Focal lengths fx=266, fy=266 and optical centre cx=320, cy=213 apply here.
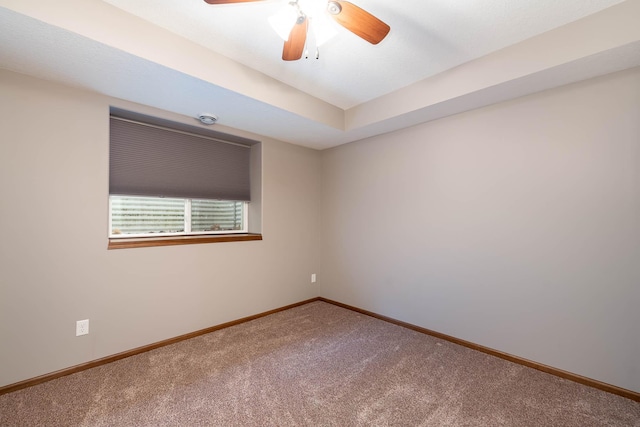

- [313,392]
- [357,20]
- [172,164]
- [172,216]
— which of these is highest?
[357,20]

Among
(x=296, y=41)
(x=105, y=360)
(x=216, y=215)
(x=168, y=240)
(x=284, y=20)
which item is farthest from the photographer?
(x=216, y=215)

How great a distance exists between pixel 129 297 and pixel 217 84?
192 cm

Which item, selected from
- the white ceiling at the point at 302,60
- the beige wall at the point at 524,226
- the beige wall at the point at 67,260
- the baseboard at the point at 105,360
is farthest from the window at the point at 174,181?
the beige wall at the point at 524,226

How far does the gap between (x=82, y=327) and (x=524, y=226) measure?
3610 mm

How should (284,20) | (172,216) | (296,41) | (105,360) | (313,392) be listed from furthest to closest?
(172,216) < (105,360) < (313,392) < (296,41) < (284,20)

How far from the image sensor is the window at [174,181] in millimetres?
2424

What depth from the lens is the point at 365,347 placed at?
248 centimetres

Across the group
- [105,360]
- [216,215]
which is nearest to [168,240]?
[216,215]

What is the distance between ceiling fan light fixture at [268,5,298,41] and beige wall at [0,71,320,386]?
1.61 metres

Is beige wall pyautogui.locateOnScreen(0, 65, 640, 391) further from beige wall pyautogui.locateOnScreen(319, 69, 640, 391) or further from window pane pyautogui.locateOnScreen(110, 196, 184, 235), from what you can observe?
window pane pyautogui.locateOnScreen(110, 196, 184, 235)

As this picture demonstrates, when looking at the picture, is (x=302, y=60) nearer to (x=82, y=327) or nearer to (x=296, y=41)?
(x=296, y=41)

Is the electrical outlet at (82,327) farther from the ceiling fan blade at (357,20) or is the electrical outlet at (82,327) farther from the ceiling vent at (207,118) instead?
the ceiling fan blade at (357,20)

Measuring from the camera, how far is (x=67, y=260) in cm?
201

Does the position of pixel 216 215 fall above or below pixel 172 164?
below
